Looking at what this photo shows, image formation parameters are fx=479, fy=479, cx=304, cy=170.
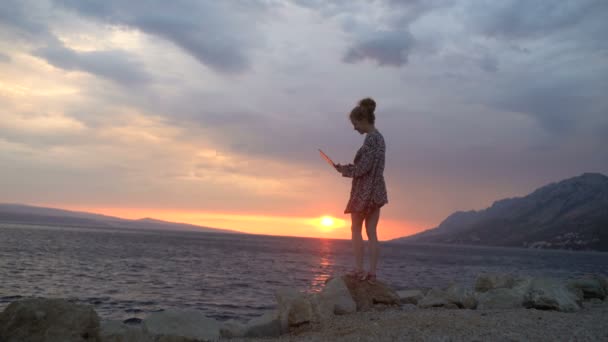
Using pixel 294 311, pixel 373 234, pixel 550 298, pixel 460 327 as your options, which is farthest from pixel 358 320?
pixel 550 298

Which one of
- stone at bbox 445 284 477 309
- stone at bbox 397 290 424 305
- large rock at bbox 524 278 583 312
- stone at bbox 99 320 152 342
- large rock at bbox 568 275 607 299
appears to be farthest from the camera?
large rock at bbox 568 275 607 299

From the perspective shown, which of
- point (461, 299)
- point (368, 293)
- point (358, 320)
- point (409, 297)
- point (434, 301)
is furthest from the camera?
point (409, 297)

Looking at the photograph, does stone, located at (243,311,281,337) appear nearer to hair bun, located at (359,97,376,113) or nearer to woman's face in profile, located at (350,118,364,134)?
woman's face in profile, located at (350,118,364,134)

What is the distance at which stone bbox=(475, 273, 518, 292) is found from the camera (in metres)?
11.6

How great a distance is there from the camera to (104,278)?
2475cm

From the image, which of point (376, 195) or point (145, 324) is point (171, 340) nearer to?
point (145, 324)

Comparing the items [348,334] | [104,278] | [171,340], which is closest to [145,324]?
[171,340]

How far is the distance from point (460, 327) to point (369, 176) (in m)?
3.13

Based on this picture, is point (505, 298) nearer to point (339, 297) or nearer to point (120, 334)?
point (339, 297)

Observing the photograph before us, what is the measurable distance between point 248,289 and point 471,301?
1437cm

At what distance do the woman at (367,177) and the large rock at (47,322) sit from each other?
4.23 m

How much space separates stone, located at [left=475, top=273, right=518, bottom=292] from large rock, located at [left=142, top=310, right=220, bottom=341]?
7240mm

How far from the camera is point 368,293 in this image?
338 inches

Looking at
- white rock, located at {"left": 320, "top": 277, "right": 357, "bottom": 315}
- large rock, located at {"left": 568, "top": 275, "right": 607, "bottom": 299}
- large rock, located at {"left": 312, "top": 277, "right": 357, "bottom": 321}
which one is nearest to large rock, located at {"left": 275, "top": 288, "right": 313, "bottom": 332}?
large rock, located at {"left": 312, "top": 277, "right": 357, "bottom": 321}
